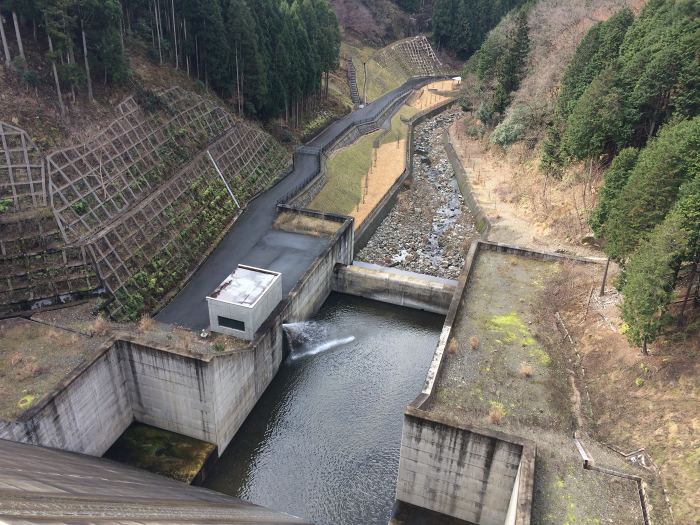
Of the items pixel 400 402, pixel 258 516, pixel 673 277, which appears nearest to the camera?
pixel 258 516

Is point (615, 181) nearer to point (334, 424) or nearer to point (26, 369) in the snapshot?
point (334, 424)

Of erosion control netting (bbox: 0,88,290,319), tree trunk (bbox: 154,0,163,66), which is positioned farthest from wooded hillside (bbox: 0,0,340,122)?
erosion control netting (bbox: 0,88,290,319)

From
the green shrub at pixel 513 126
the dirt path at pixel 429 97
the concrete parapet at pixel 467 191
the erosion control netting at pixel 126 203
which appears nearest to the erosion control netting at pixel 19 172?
the erosion control netting at pixel 126 203

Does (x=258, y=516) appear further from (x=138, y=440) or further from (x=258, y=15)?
(x=258, y=15)

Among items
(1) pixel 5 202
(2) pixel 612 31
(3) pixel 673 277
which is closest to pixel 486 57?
(2) pixel 612 31

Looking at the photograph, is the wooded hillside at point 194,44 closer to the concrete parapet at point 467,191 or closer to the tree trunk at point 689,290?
the concrete parapet at point 467,191

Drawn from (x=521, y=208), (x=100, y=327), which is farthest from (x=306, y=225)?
(x=521, y=208)

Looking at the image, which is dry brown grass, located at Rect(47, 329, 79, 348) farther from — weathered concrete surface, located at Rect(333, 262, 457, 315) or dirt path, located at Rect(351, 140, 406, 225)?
dirt path, located at Rect(351, 140, 406, 225)
